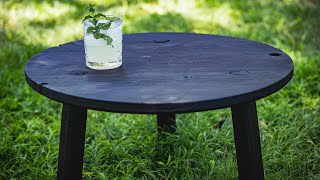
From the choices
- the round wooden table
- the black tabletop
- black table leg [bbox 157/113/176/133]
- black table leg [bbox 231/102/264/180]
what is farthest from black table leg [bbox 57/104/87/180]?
black table leg [bbox 157/113/176/133]

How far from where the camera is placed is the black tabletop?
1712 millimetres

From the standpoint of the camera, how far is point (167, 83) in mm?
1884

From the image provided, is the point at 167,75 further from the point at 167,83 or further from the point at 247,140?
the point at 247,140

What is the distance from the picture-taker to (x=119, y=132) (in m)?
3.01

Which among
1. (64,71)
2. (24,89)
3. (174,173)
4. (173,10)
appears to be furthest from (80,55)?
(173,10)

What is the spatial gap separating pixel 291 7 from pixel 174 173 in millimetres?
3101

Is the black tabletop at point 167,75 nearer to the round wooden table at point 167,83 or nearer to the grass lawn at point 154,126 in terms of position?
the round wooden table at point 167,83

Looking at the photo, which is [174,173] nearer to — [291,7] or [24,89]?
[24,89]

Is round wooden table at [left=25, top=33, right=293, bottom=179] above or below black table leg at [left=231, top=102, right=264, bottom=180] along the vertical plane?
above

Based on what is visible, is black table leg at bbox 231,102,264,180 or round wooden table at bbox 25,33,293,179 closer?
round wooden table at bbox 25,33,293,179

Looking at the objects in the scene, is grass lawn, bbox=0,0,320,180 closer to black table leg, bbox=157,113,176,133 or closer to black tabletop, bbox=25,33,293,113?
black table leg, bbox=157,113,176,133

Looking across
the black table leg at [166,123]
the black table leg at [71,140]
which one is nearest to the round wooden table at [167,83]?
the black table leg at [71,140]

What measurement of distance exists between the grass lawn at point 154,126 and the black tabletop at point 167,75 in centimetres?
57

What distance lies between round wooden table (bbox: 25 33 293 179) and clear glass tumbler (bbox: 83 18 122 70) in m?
0.04
